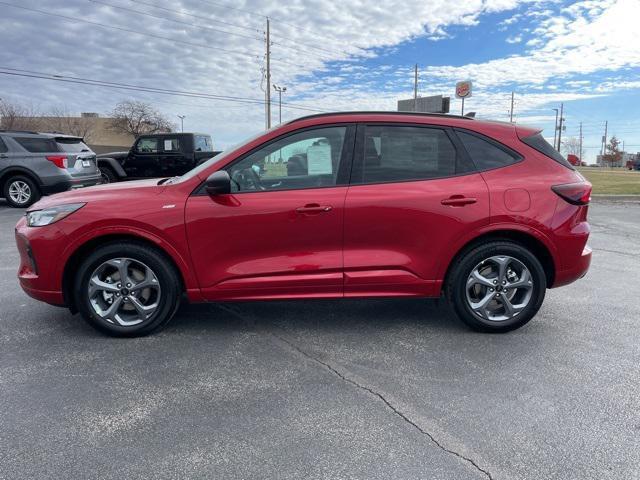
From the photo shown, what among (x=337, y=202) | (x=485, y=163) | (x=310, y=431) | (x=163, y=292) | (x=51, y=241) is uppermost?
(x=485, y=163)

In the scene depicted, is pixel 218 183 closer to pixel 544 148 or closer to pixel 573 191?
pixel 544 148

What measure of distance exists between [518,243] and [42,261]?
373 cm

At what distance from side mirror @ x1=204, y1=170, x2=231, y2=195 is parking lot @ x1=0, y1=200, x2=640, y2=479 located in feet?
3.87

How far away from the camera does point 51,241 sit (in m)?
3.44

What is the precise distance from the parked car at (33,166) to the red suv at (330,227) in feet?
26.5

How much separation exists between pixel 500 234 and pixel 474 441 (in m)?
1.85

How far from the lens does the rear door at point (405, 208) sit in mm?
3506

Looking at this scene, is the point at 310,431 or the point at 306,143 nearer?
the point at 310,431

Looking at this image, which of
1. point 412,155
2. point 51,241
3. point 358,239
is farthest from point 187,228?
point 412,155

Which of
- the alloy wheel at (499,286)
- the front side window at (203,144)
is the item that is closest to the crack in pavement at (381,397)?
the alloy wheel at (499,286)

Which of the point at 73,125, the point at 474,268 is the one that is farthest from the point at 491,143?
the point at 73,125

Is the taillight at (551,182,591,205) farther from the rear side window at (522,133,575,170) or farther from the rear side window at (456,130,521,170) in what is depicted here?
the rear side window at (456,130,521,170)

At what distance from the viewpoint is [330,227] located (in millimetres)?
3475

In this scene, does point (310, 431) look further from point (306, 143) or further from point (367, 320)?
point (306, 143)
